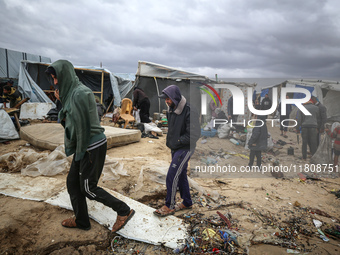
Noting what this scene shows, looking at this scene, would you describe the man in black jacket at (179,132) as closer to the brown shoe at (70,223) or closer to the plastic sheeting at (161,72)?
the brown shoe at (70,223)

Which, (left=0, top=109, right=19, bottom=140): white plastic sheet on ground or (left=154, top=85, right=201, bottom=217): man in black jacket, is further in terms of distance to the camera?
(left=0, top=109, right=19, bottom=140): white plastic sheet on ground

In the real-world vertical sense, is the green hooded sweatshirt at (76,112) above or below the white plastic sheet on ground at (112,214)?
above

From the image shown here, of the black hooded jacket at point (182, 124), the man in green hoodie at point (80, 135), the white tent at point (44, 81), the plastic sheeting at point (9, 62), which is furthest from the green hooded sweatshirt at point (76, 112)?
the plastic sheeting at point (9, 62)

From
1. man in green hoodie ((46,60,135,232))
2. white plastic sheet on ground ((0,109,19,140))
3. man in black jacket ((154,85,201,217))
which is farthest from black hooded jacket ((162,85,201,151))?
white plastic sheet on ground ((0,109,19,140))

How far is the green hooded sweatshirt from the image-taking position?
1835 millimetres

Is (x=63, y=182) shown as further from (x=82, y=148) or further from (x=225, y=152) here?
(x=225, y=152)

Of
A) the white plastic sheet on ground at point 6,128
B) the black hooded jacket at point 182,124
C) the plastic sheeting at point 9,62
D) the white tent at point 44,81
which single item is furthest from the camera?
the plastic sheeting at point 9,62

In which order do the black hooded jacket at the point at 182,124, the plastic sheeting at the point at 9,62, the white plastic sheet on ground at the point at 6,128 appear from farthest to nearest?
1. the plastic sheeting at the point at 9,62
2. the white plastic sheet on ground at the point at 6,128
3. the black hooded jacket at the point at 182,124

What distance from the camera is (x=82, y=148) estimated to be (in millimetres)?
1869

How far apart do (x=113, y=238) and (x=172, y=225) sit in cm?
70

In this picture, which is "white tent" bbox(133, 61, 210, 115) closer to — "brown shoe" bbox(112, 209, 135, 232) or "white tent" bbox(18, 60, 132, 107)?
"white tent" bbox(18, 60, 132, 107)

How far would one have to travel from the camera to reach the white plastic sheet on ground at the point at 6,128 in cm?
566

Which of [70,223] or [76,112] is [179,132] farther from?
[70,223]

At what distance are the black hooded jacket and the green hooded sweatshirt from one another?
3.04 ft
